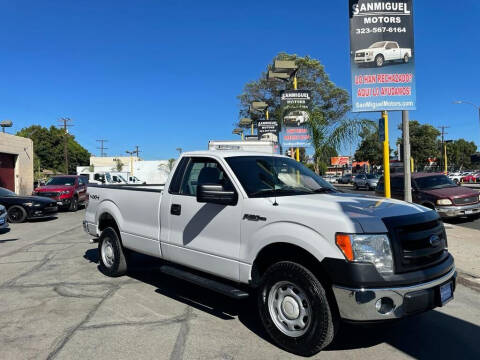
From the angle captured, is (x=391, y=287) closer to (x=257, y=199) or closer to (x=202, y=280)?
(x=257, y=199)

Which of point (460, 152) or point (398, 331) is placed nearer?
point (398, 331)

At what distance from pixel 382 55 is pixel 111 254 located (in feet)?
Result: 21.9

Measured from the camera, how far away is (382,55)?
848 cm

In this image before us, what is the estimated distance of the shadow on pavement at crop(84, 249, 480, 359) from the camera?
3809mm

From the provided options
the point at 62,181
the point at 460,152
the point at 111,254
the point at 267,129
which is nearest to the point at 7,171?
the point at 62,181

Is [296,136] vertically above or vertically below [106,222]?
above

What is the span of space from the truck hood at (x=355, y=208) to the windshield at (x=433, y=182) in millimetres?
10213

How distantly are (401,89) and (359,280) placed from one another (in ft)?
22.3

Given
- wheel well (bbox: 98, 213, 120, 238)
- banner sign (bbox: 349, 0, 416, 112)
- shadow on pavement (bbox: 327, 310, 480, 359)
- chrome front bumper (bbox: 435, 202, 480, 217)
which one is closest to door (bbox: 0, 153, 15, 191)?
wheel well (bbox: 98, 213, 120, 238)

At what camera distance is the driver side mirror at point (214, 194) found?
4170mm

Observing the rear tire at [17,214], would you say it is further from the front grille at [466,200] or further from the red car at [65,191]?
the front grille at [466,200]

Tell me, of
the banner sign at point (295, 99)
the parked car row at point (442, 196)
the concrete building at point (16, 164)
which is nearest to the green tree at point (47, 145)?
the concrete building at point (16, 164)

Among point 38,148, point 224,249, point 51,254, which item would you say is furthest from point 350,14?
point 38,148

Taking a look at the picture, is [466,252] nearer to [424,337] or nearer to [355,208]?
[424,337]
